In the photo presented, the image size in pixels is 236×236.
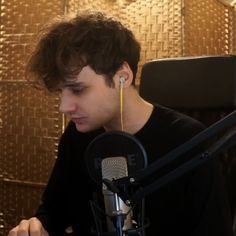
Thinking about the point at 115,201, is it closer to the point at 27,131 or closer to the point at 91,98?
the point at 91,98

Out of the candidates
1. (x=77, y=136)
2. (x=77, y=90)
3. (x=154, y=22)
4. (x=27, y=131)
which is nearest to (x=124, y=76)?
(x=77, y=90)

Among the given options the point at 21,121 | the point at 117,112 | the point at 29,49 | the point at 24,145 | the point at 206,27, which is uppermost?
the point at 206,27

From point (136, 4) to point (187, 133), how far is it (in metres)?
1.21

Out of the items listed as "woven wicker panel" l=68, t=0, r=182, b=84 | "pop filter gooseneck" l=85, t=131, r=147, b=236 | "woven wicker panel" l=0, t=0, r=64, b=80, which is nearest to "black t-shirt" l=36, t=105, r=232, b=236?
"pop filter gooseneck" l=85, t=131, r=147, b=236

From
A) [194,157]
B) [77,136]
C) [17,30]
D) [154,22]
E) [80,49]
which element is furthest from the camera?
[17,30]

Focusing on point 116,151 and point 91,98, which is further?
point 91,98

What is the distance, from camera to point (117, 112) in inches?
44.7

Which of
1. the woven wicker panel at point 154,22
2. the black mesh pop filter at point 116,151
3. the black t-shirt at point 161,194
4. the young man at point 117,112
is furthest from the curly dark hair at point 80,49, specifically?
the woven wicker panel at point 154,22

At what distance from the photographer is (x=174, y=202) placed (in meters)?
1.11

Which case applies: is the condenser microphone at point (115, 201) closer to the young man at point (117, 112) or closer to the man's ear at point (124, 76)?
the young man at point (117, 112)

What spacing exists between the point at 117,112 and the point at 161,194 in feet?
0.82

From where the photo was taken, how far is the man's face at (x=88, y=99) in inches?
41.9

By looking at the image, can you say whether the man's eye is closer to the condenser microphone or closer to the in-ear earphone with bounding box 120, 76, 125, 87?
the in-ear earphone with bounding box 120, 76, 125, 87

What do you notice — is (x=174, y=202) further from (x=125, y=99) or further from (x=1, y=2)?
(x=1, y=2)
